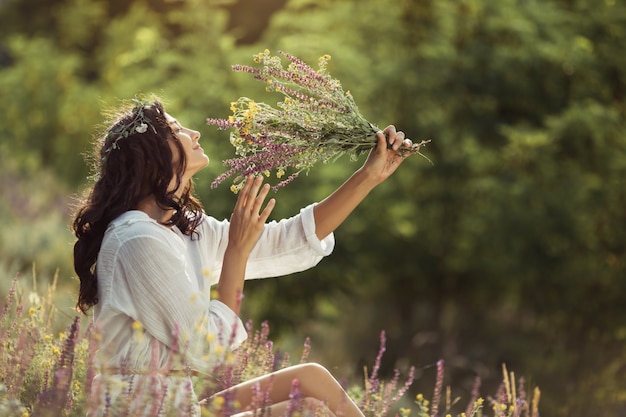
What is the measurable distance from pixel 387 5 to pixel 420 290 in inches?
121

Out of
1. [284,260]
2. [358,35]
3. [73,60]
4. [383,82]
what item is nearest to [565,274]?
[383,82]

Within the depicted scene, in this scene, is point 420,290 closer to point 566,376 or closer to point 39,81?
point 566,376

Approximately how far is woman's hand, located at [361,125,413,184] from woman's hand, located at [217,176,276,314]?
416mm

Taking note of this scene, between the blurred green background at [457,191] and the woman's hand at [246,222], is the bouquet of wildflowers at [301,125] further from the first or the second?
the blurred green background at [457,191]

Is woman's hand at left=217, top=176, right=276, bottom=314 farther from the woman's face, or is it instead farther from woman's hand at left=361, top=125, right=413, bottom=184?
woman's hand at left=361, top=125, right=413, bottom=184

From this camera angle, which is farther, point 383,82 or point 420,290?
point 420,290

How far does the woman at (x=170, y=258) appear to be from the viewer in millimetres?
2574

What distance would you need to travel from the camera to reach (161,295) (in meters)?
2.62

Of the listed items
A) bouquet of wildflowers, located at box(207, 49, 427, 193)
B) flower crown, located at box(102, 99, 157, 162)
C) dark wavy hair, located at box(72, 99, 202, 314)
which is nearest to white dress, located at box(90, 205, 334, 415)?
dark wavy hair, located at box(72, 99, 202, 314)

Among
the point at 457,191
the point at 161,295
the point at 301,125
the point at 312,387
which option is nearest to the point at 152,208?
the point at 161,295

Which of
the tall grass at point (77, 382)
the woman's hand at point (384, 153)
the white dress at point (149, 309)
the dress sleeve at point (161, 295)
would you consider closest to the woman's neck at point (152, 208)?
the white dress at point (149, 309)

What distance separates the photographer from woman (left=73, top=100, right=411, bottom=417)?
257 cm

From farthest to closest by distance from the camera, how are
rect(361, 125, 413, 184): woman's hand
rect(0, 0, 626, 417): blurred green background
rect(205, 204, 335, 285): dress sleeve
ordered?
rect(0, 0, 626, 417): blurred green background, rect(205, 204, 335, 285): dress sleeve, rect(361, 125, 413, 184): woman's hand

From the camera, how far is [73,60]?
47.1ft
